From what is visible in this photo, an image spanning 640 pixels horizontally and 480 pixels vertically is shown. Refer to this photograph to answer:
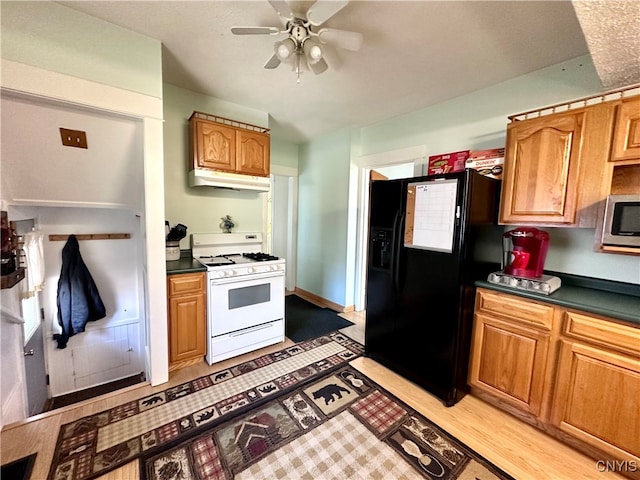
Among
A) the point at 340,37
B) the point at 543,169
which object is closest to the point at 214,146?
the point at 340,37

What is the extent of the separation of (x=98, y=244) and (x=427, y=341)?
3.08m

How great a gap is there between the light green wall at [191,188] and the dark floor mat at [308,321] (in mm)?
1353

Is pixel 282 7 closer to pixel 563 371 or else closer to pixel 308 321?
pixel 563 371

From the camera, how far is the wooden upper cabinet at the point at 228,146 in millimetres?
2486

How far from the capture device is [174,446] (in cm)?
154

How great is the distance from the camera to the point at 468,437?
1656 millimetres

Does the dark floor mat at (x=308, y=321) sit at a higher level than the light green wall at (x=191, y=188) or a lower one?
lower

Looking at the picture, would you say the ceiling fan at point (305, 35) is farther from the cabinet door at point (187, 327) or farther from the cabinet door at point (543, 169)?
the cabinet door at point (187, 327)

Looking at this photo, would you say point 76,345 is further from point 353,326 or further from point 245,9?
point 245,9

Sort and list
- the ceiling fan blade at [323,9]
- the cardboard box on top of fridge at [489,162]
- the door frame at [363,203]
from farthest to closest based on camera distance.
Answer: the door frame at [363,203], the cardboard box on top of fridge at [489,162], the ceiling fan blade at [323,9]

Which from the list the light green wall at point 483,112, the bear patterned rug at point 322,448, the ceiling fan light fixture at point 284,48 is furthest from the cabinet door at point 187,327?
the light green wall at point 483,112

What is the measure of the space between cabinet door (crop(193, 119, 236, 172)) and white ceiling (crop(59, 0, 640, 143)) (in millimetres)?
400

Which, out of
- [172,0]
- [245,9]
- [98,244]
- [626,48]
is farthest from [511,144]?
[98,244]

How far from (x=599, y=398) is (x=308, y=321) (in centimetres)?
262
